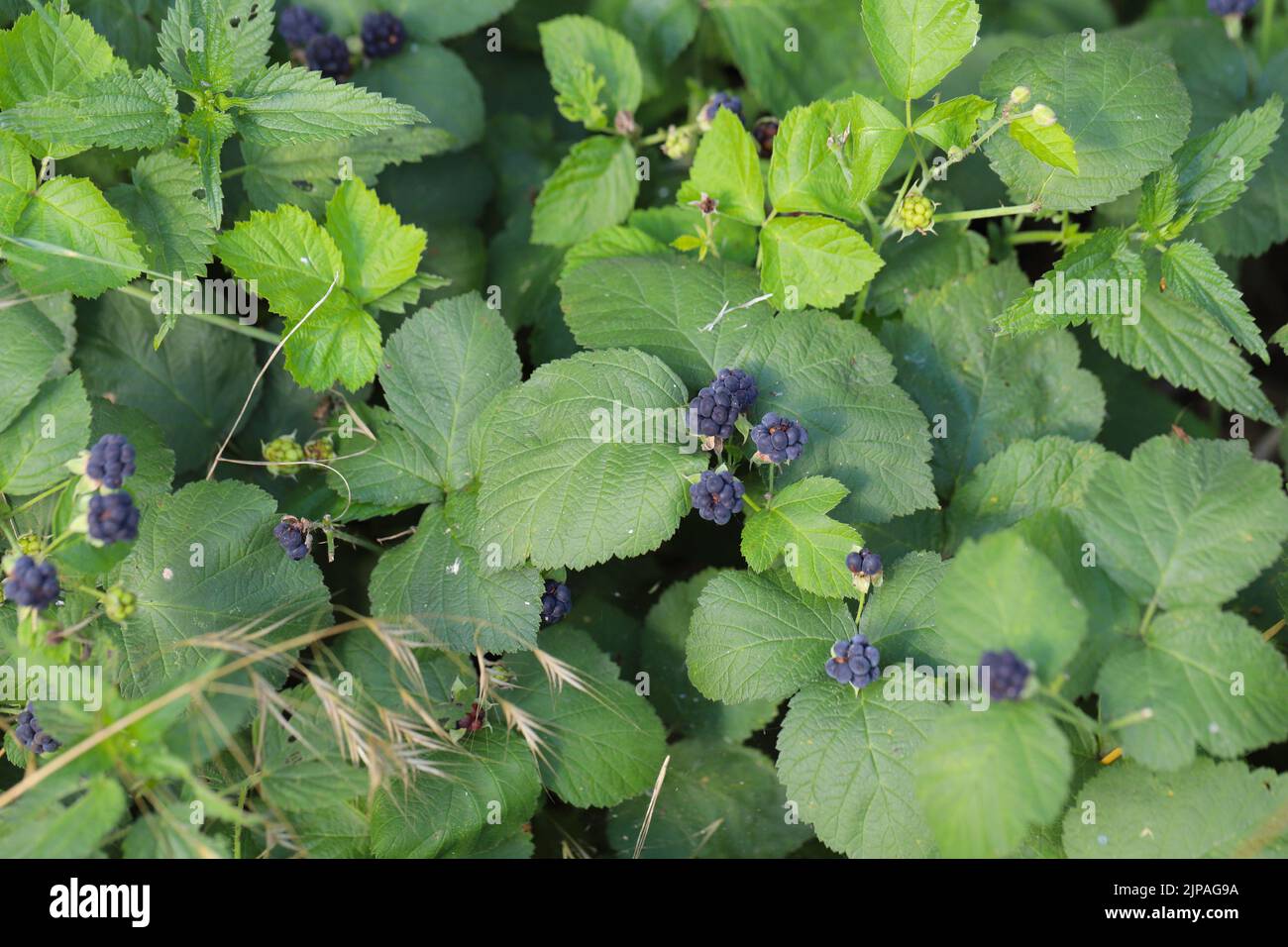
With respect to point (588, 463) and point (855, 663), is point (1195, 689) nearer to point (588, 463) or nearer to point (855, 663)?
point (855, 663)

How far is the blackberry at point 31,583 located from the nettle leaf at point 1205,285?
8.82 ft

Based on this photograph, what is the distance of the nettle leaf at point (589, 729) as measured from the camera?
2.67 metres

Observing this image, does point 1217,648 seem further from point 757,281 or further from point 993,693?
point 757,281

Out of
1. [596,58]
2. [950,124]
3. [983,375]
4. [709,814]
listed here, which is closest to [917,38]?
[950,124]

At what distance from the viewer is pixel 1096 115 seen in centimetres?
272

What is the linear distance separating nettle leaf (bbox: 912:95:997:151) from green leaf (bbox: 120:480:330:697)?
72.7 inches

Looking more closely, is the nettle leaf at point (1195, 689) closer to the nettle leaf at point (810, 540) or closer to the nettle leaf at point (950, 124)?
the nettle leaf at point (810, 540)

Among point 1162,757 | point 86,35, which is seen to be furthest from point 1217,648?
point 86,35

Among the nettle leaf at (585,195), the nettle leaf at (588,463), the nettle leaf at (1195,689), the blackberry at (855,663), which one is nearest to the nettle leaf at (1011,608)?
the nettle leaf at (1195,689)

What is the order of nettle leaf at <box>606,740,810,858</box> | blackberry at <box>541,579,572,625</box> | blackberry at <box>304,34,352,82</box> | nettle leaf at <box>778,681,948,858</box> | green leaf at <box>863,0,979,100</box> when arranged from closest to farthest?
nettle leaf at <box>778,681,948,858</box>
green leaf at <box>863,0,979,100</box>
blackberry at <box>541,579,572,625</box>
nettle leaf at <box>606,740,810,858</box>
blackberry at <box>304,34,352,82</box>

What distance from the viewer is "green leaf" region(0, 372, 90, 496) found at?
2557mm

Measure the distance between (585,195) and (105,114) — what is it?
4.47 feet

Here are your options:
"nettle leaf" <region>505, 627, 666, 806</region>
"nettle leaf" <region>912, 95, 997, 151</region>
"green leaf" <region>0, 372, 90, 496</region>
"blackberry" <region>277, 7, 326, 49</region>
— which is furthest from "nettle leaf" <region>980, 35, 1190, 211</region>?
"green leaf" <region>0, 372, 90, 496</region>

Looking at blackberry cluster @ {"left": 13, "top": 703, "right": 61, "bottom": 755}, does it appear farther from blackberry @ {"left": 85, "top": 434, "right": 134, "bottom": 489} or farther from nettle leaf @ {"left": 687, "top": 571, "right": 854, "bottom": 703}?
nettle leaf @ {"left": 687, "top": 571, "right": 854, "bottom": 703}
